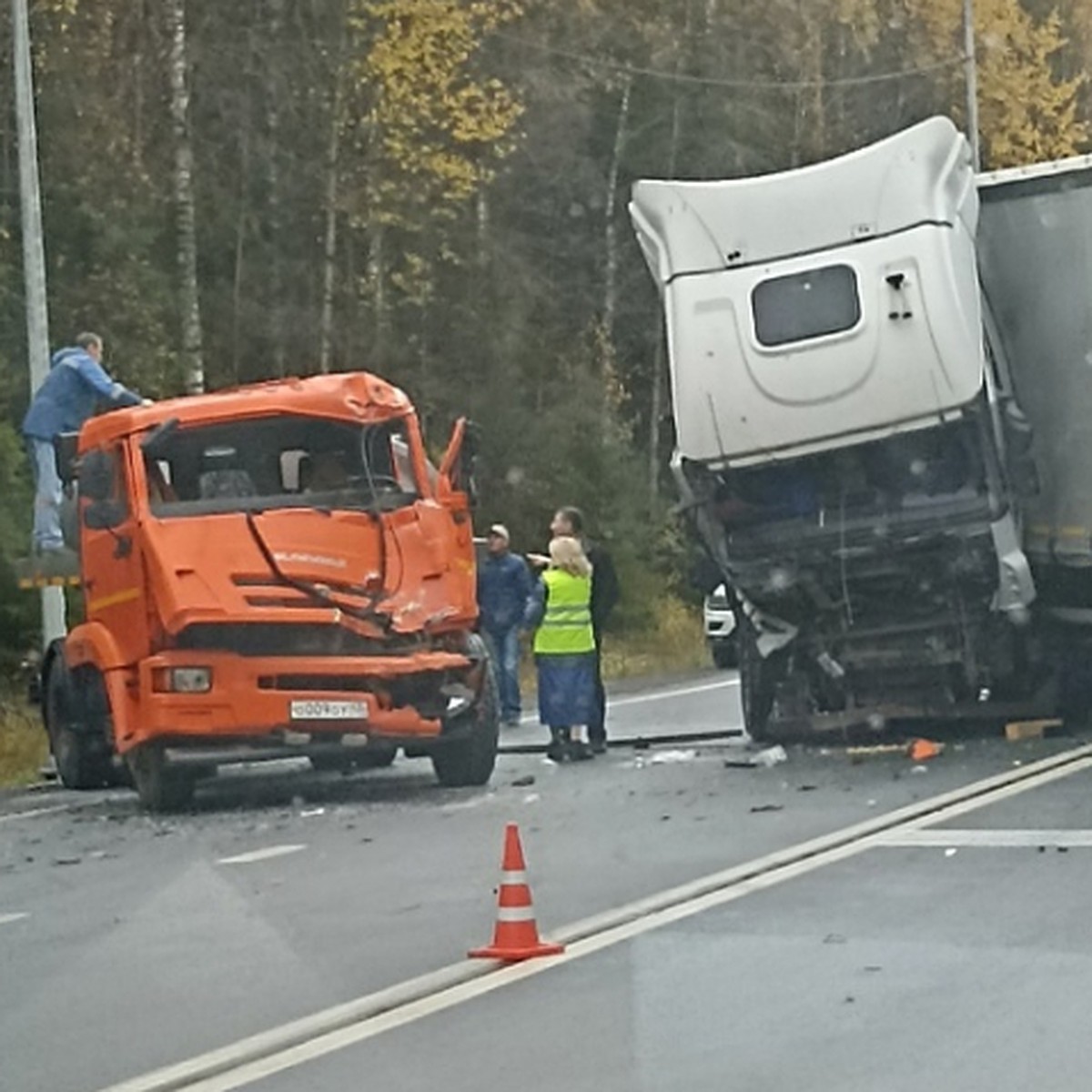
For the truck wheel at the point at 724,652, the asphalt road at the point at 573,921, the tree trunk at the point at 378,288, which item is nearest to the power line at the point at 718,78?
the tree trunk at the point at 378,288

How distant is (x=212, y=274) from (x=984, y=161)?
22.3 m

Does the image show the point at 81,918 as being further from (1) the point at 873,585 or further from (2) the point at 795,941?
(1) the point at 873,585

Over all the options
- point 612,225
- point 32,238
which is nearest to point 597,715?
point 32,238

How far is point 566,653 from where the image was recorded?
1966 centimetres

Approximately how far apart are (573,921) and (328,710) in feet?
18.7

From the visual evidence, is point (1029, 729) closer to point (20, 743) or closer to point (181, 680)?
point (181, 680)

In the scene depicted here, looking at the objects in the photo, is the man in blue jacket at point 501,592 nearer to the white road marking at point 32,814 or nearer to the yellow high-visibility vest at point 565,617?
the yellow high-visibility vest at point 565,617

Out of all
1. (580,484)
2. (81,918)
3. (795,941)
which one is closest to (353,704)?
(81,918)

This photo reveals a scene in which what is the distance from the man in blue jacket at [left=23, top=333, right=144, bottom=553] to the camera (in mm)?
20000

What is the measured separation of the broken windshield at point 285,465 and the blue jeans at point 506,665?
22.1 ft

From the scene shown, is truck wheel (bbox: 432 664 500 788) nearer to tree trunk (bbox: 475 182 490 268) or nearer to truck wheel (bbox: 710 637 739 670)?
truck wheel (bbox: 710 637 739 670)

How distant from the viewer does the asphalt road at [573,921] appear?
28.4 ft

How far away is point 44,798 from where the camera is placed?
19.5 m

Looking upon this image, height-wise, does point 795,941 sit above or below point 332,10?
below
